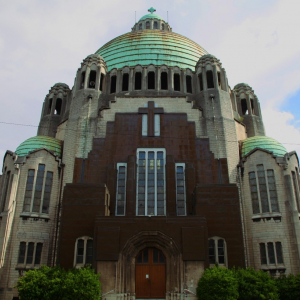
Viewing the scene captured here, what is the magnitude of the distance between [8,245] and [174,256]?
36.6 ft

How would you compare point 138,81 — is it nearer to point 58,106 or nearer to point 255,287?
point 58,106

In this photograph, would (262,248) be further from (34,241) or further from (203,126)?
(34,241)

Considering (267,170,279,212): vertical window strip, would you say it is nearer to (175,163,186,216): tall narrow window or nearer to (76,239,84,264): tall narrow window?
(175,163,186,216): tall narrow window

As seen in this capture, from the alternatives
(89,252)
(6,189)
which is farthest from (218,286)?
(6,189)

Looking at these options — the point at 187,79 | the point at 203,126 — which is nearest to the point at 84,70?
the point at 187,79

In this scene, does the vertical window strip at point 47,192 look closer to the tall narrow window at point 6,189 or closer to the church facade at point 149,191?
the church facade at point 149,191

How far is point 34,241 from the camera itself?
22719mm

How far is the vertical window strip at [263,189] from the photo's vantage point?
2342 centimetres

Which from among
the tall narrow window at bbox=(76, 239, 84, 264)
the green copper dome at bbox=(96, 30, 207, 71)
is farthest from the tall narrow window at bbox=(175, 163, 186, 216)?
the green copper dome at bbox=(96, 30, 207, 71)

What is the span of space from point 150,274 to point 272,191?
10366mm

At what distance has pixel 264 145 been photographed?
25.8 meters

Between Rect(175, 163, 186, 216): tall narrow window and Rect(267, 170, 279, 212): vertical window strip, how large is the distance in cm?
613

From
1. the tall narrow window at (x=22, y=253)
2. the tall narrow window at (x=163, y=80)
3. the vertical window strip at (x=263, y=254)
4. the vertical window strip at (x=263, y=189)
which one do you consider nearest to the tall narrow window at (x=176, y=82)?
the tall narrow window at (x=163, y=80)

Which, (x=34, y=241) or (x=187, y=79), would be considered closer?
(x=34, y=241)
